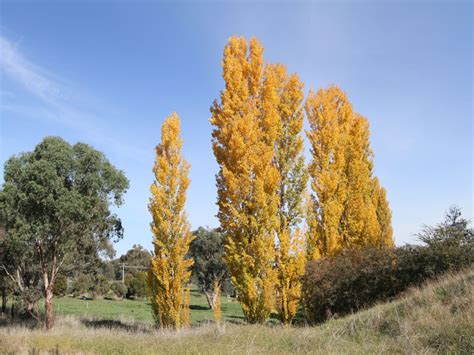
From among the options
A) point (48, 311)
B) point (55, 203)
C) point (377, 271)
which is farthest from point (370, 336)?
point (48, 311)

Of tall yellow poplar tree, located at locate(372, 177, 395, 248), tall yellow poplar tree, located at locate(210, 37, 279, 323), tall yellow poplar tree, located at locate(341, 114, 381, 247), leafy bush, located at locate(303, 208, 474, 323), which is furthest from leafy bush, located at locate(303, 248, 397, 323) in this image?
tall yellow poplar tree, located at locate(372, 177, 395, 248)

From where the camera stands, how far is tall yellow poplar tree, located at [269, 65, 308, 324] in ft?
52.0

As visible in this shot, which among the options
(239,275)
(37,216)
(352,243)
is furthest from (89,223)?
(352,243)

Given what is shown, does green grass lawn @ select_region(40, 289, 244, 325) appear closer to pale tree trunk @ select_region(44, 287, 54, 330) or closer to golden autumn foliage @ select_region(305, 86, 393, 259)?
pale tree trunk @ select_region(44, 287, 54, 330)

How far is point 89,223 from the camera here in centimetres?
2147

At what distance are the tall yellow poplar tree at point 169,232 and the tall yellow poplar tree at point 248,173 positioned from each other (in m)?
2.43

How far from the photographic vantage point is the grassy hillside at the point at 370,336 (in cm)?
843

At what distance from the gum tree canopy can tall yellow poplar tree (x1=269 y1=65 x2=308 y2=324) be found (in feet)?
30.8

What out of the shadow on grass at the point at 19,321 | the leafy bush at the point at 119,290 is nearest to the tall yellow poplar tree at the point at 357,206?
the shadow on grass at the point at 19,321

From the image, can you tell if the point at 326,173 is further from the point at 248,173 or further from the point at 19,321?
the point at 19,321

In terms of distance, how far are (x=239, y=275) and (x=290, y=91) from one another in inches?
338

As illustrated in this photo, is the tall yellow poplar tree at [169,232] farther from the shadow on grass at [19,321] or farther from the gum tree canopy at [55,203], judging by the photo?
the shadow on grass at [19,321]

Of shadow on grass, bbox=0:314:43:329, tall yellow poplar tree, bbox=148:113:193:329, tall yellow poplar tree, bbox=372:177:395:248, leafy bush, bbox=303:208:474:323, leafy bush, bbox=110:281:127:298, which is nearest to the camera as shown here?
leafy bush, bbox=303:208:474:323

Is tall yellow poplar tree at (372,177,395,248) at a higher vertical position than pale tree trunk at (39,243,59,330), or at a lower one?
Result: higher
